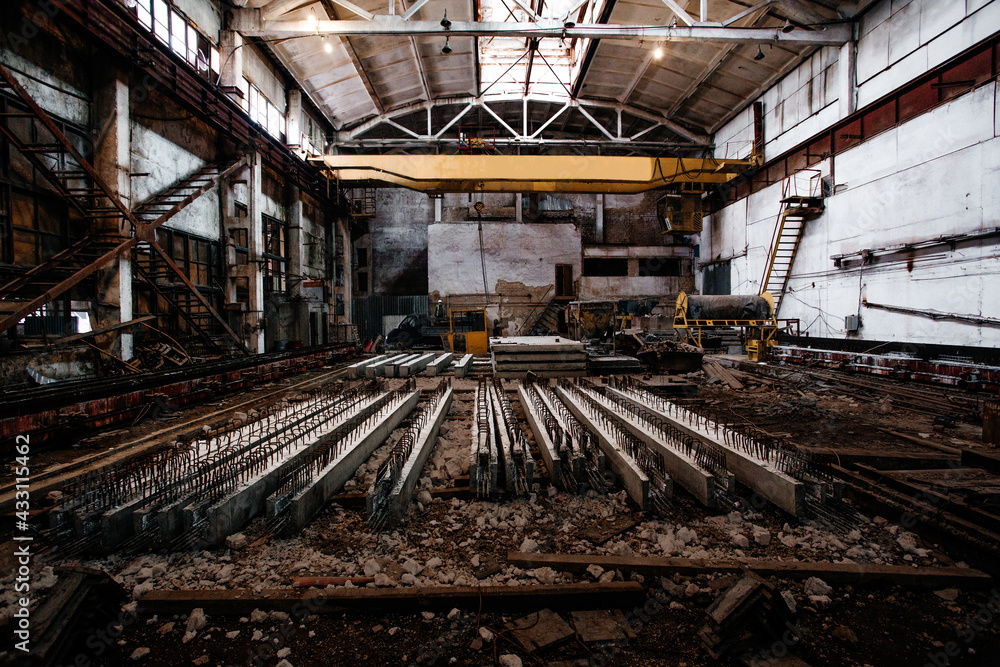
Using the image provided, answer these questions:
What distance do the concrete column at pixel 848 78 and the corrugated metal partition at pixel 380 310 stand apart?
51.1ft

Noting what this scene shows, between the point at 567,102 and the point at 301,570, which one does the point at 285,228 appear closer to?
the point at 567,102

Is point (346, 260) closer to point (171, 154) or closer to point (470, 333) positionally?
point (470, 333)

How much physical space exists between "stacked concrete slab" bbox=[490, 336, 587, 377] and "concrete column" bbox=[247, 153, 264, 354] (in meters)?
6.67

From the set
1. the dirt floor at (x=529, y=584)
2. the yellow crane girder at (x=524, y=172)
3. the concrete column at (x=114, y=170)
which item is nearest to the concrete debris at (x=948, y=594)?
the dirt floor at (x=529, y=584)

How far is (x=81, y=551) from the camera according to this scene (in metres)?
2.21

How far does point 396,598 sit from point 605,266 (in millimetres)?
19772

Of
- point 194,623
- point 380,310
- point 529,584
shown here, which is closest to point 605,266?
point 380,310

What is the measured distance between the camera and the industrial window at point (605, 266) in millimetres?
20159

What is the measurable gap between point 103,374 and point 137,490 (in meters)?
5.76

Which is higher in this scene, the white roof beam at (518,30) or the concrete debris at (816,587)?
the white roof beam at (518,30)

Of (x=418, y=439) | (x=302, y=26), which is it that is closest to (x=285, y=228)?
(x=302, y=26)

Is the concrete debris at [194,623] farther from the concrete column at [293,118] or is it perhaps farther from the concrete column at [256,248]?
the concrete column at [293,118]

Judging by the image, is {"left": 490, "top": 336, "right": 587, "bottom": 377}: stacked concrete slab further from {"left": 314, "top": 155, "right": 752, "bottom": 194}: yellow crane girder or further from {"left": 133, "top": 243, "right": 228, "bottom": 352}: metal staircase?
{"left": 314, "top": 155, "right": 752, "bottom": 194}: yellow crane girder

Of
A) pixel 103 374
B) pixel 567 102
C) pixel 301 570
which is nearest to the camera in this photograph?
pixel 301 570
